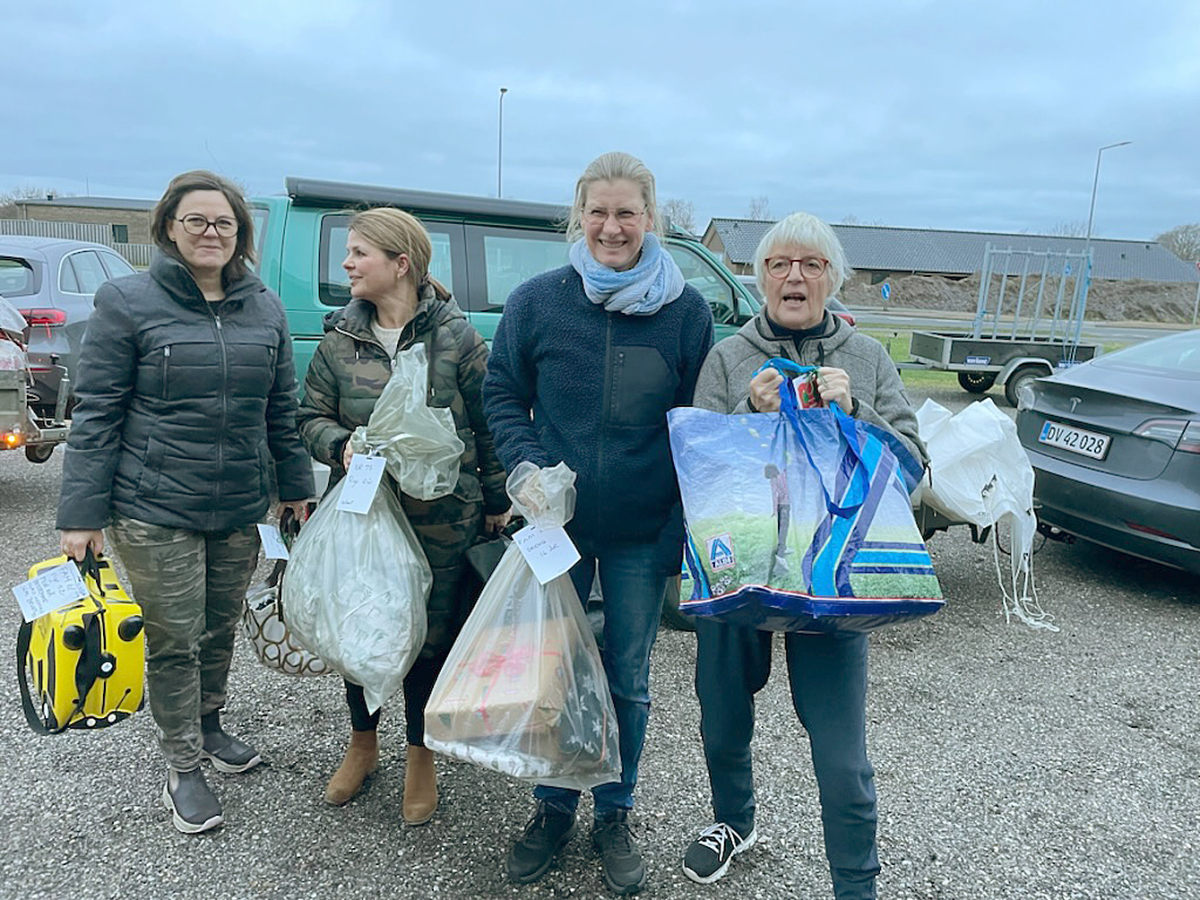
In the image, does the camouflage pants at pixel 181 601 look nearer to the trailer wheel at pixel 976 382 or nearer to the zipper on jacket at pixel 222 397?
the zipper on jacket at pixel 222 397

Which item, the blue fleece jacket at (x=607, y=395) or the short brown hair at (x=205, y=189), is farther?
the short brown hair at (x=205, y=189)

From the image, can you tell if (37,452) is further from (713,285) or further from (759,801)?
(759,801)

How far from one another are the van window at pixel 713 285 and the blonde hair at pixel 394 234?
3.17m

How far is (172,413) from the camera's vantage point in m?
2.30

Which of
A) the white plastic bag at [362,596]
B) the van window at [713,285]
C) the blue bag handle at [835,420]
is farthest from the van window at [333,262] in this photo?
the blue bag handle at [835,420]

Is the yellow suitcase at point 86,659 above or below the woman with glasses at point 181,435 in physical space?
below

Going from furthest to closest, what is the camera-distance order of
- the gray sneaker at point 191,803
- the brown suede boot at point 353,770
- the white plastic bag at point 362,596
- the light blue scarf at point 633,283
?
1. the brown suede boot at point 353,770
2. the gray sneaker at point 191,803
3. the white plastic bag at point 362,596
4. the light blue scarf at point 633,283

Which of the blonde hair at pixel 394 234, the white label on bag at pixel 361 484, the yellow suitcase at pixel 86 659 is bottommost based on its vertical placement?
the yellow suitcase at pixel 86 659

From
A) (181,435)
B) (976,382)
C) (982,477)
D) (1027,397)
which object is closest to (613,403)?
(181,435)

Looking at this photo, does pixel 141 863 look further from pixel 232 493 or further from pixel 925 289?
pixel 925 289

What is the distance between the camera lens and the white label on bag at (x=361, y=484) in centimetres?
226

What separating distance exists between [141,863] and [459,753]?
1.06 m

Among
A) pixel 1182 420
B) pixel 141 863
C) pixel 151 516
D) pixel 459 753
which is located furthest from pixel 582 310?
pixel 1182 420

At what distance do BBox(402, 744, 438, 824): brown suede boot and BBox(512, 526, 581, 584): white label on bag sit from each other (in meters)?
0.84
